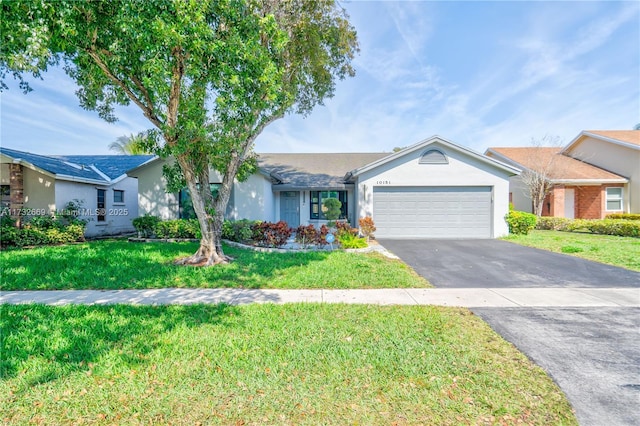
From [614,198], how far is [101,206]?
1267 inches

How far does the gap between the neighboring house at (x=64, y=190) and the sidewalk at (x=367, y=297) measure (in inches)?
408

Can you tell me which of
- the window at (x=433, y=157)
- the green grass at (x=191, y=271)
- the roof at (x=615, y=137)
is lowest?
the green grass at (x=191, y=271)

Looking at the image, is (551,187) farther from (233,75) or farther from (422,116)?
(233,75)

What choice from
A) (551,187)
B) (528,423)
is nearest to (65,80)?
(528,423)

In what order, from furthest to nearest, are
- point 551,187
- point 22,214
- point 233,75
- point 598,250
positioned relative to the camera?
point 551,187 → point 22,214 → point 598,250 → point 233,75

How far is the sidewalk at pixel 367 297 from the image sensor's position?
5.39 metres

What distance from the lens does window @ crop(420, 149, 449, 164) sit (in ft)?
45.8

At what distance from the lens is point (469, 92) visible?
598 inches

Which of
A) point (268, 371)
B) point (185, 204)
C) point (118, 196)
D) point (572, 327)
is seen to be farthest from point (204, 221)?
point (118, 196)

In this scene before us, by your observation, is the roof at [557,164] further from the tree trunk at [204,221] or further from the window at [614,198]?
the tree trunk at [204,221]

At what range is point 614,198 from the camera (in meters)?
18.4

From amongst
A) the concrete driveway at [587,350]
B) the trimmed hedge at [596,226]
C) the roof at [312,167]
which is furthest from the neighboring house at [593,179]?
the concrete driveway at [587,350]

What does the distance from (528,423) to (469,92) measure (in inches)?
648

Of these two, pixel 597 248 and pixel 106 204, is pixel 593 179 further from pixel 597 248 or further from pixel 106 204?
pixel 106 204
